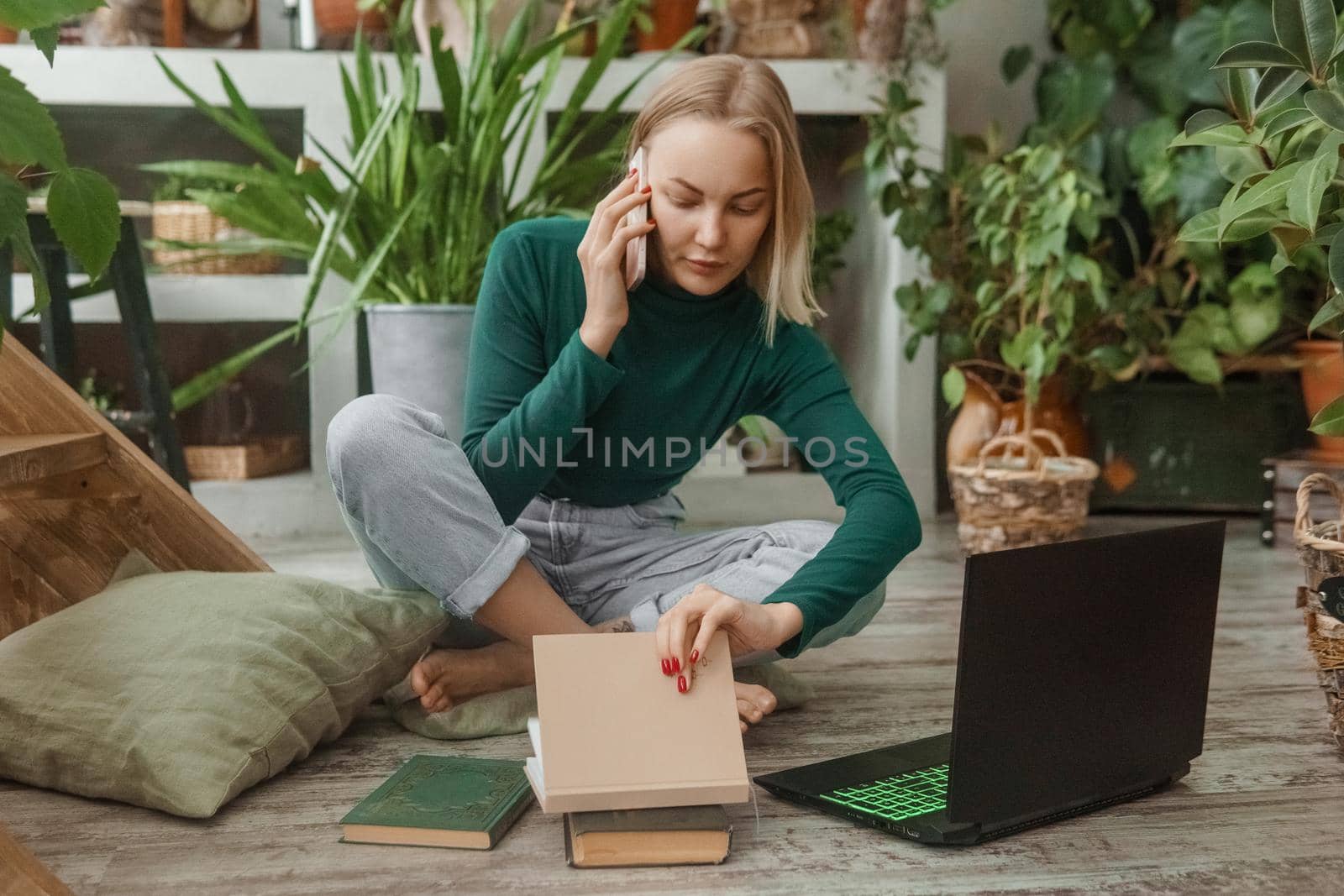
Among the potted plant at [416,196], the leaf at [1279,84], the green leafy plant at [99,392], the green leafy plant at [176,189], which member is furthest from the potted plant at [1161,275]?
the green leafy plant at [99,392]

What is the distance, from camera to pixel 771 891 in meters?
0.95

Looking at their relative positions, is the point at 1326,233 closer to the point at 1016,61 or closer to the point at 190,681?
the point at 190,681

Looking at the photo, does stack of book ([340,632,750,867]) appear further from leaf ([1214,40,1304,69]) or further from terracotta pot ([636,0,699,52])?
terracotta pot ([636,0,699,52])

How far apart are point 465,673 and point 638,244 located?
0.50 metres

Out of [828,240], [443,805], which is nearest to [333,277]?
[828,240]

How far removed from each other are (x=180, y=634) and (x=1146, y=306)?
6.88 ft

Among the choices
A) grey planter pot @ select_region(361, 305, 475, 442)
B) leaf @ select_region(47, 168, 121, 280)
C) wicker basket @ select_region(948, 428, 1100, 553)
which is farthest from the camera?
wicker basket @ select_region(948, 428, 1100, 553)

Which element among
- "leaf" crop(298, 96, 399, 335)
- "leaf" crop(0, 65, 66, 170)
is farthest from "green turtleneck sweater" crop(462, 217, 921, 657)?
"leaf" crop(298, 96, 399, 335)

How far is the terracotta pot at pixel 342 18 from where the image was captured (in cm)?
261

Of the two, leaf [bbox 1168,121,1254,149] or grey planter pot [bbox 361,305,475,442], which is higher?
leaf [bbox 1168,121,1254,149]

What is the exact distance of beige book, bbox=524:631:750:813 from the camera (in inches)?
38.4

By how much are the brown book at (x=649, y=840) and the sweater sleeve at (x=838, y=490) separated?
0.72ft

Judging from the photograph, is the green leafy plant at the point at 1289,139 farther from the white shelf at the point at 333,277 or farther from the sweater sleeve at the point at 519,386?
the white shelf at the point at 333,277

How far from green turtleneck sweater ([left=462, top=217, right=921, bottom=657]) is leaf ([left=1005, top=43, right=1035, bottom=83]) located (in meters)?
1.79
